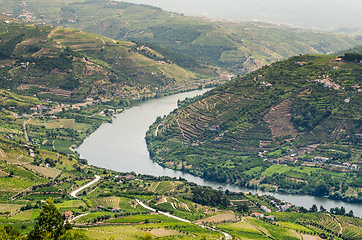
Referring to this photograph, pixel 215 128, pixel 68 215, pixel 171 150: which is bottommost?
pixel 171 150

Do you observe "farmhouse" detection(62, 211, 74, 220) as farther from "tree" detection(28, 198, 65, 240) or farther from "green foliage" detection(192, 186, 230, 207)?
"green foliage" detection(192, 186, 230, 207)

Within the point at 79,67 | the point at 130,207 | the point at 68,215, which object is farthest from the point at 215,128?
the point at 79,67

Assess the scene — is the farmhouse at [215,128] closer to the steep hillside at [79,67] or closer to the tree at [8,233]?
the steep hillside at [79,67]

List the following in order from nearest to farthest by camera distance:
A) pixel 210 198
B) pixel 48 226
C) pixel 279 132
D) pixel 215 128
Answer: pixel 48 226 → pixel 210 198 → pixel 279 132 → pixel 215 128

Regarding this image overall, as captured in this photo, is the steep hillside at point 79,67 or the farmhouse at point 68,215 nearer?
the farmhouse at point 68,215

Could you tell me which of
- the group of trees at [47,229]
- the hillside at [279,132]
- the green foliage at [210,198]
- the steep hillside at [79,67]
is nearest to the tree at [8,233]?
the group of trees at [47,229]

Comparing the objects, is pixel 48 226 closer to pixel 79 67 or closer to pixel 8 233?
pixel 8 233
